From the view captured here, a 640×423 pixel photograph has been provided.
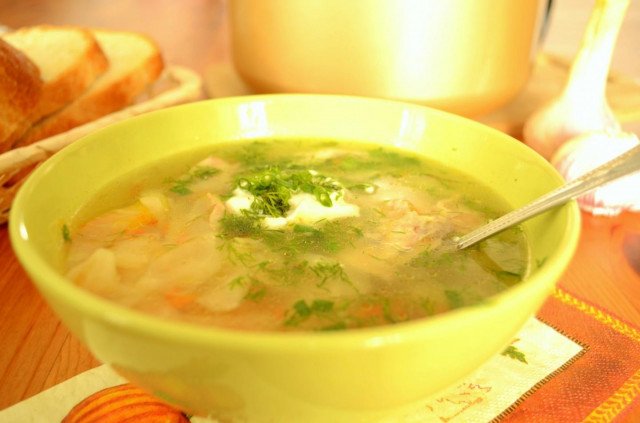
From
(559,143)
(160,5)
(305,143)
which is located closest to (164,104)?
(305,143)

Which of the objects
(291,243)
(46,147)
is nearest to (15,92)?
(46,147)

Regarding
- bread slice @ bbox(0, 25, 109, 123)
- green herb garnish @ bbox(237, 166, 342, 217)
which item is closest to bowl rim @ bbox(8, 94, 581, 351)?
green herb garnish @ bbox(237, 166, 342, 217)

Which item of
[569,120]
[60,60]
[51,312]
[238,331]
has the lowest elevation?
[51,312]

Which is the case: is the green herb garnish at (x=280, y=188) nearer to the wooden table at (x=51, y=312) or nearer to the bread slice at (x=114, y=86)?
the wooden table at (x=51, y=312)

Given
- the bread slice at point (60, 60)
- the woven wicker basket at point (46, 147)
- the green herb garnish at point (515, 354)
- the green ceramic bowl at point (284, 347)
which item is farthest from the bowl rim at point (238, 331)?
the bread slice at point (60, 60)

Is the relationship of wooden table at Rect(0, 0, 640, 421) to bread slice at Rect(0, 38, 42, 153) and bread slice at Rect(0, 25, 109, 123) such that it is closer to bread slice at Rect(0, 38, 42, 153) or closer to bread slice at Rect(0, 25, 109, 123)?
bread slice at Rect(0, 38, 42, 153)

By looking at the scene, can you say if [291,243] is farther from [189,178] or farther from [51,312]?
[51,312]
